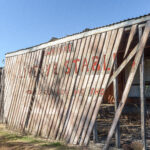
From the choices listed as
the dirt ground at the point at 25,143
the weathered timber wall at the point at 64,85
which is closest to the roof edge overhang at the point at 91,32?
the weathered timber wall at the point at 64,85

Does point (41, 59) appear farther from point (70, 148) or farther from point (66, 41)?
point (70, 148)

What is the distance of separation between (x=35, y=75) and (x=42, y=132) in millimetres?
2169

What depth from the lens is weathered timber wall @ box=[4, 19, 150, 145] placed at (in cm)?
607

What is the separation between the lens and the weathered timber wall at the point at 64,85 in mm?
6070

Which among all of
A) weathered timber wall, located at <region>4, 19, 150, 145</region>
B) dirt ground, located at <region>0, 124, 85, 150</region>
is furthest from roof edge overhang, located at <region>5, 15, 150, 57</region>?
dirt ground, located at <region>0, 124, 85, 150</region>

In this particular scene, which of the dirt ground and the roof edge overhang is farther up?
the roof edge overhang

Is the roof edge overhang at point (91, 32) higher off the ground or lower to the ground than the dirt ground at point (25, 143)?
higher

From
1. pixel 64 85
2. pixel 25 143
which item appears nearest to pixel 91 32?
pixel 64 85

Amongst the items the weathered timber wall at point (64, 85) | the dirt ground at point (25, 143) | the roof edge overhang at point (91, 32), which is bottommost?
the dirt ground at point (25, 143)

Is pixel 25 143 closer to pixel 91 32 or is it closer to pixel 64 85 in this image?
pixel 64 85

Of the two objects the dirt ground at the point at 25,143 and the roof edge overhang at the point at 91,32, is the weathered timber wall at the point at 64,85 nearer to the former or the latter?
the roof edge overhang at the point at 91,32

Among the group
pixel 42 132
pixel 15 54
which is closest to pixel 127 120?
pixel 42 132

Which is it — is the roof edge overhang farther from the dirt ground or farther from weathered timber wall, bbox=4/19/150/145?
the dirt ground

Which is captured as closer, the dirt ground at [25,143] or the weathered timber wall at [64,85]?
the weathered timber wall at [64,85]
